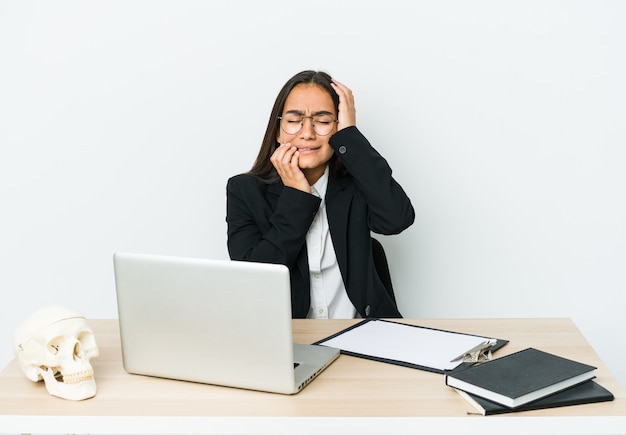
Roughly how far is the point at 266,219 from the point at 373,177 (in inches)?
14.2

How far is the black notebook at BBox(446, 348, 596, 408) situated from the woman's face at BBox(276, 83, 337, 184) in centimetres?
99

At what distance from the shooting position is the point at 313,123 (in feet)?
7.77

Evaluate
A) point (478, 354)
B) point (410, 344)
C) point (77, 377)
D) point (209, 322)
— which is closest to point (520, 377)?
point (478, 354)

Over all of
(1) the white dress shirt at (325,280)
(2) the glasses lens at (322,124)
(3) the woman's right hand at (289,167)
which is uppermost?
(2) the glasses lens at (322,124)

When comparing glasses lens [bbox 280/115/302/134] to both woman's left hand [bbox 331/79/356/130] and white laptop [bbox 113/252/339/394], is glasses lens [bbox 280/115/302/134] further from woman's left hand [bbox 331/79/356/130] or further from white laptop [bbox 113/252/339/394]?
white laptop [bbox 113/252/339/394]

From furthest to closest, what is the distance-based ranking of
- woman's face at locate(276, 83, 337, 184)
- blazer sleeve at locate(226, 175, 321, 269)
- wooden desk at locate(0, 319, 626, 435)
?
1. woman's face at locate(276, 83, 337, 184)
2. blazer sleeve at locate(226, 175, 321, 269)
3. wooden desk at locate(0, 319, 626, 435)

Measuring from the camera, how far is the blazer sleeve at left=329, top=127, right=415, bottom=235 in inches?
89.8

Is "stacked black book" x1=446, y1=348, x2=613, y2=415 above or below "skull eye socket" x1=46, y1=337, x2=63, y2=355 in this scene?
below

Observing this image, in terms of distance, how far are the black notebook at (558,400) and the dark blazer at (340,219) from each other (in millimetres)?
920

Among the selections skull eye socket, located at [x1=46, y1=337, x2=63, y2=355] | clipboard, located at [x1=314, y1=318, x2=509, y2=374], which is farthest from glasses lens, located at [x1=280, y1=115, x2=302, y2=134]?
skull eye socket, located at [x1=46, y1=337, x2=63, y2=355]

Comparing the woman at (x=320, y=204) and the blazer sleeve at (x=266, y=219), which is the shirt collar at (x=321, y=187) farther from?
the blazer sleeve at (x=266, y=219)

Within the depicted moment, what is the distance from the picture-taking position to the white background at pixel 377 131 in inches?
110

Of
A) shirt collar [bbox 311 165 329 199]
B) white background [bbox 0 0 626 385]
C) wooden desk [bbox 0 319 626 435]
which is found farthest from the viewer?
white background [bbox 0 0 626 385]

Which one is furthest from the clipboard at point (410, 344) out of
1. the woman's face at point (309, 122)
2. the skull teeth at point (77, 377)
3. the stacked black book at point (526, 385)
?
the woman's face at point (309, 122)
